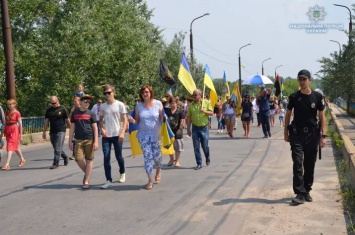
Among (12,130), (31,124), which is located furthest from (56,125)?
(31,124)

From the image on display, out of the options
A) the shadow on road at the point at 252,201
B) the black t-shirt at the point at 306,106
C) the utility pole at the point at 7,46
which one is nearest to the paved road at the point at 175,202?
the shadow on road at the point at 252,201

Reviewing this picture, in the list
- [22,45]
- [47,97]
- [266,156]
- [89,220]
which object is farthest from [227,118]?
[89,220]

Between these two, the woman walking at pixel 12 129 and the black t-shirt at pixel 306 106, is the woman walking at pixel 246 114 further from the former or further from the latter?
the black t-shirt at pixel 306 106

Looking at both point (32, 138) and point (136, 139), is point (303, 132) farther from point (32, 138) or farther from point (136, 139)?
point (32, 138)

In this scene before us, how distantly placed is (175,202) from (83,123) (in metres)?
2.23

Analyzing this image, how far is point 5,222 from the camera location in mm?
6059

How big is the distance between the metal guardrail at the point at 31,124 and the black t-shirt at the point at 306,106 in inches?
521

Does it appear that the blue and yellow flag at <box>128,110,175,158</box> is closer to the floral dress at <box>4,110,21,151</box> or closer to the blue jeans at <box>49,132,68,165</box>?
the blue jeans at <box>49,132,68,165</box>

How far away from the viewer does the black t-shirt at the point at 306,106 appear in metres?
6.70

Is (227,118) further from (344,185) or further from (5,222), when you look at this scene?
→ (5,222)

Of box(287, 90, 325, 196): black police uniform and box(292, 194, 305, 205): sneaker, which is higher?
box(287, 90, 325, 196): black police uniform

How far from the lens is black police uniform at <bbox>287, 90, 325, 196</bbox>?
6.70 m

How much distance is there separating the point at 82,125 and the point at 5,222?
2530mm

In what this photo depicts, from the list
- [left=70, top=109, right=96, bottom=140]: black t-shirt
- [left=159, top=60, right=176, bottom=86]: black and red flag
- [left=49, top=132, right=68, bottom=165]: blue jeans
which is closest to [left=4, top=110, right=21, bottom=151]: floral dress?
[left=49, top=132, right=68, bottom=165]: blue jeans
